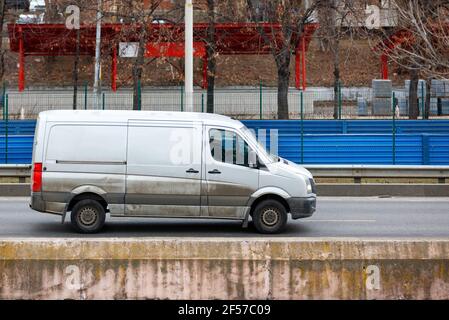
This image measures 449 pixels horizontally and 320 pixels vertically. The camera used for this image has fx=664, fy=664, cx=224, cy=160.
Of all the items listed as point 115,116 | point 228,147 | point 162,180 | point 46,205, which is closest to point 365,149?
point 228,147

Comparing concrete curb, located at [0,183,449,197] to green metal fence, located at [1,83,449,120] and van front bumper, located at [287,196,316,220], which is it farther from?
green metal fence, located at [1,83,449,120]

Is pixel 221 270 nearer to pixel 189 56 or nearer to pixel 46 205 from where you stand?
pixel 46 205

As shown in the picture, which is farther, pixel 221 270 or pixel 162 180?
pixel 162 180

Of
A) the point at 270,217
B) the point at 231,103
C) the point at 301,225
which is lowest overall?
the point at 301,225

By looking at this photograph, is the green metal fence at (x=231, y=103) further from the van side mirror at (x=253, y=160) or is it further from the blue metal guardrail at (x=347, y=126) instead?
the van side mirror at (x=253, y=160)

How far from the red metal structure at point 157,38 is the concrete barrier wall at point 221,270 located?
1994 cm

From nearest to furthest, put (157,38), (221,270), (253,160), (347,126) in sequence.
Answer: (221,270), (253,160), (347,126), (157,38)

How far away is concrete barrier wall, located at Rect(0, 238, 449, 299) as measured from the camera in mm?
6844

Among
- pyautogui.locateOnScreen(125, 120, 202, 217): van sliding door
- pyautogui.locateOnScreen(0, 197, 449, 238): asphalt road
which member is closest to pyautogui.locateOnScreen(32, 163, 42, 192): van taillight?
pyautogui.locateOnScreen(0, 197, 449, 238): asphalt road

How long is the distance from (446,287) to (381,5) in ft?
80.7

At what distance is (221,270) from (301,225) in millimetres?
5468

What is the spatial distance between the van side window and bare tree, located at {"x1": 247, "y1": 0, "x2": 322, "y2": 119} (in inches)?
565

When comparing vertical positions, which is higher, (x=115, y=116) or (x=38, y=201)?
(x=115, y=116)

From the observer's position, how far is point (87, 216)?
35.9 feet
